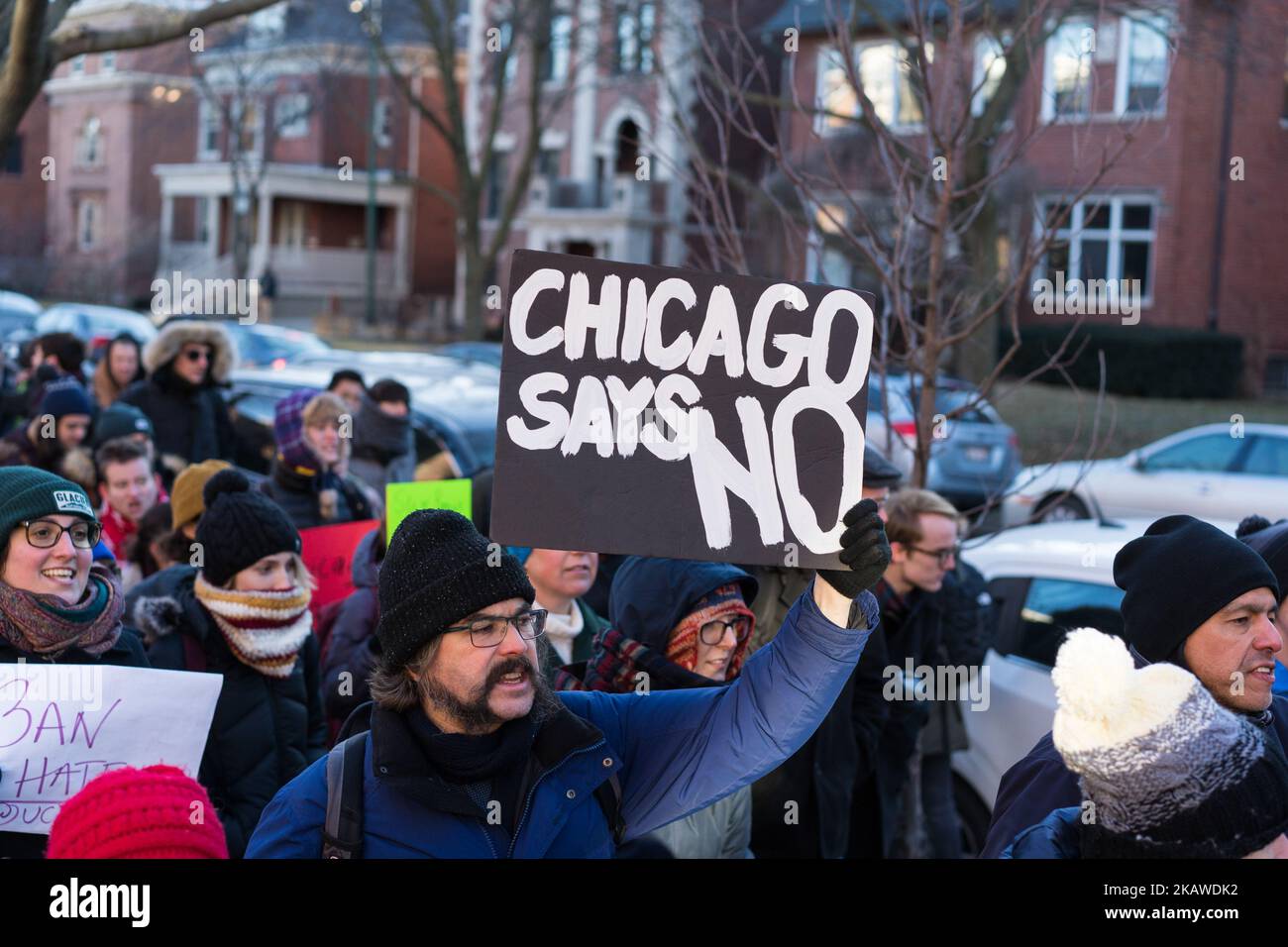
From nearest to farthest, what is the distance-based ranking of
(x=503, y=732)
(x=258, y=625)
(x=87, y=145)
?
1. (x=503, y=732)
2. (x=258, y=625)
3. (x=87, y=145)

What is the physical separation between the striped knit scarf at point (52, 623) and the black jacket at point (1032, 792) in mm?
2291

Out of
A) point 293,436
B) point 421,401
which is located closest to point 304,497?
point 293,436

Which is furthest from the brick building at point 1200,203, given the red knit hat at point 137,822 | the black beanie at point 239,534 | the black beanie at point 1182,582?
the red knit hat at point 137,822

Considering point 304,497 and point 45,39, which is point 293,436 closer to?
point 304,497

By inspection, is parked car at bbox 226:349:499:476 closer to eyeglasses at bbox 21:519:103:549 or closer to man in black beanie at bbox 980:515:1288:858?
eyeglasses at bbox 21:519:103:549

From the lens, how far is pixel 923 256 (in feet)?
22.8

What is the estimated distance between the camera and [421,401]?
9922mm

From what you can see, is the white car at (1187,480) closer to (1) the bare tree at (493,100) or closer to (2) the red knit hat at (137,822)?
(2) the red knit hat at (137,822)

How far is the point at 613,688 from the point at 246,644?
44.8 inches

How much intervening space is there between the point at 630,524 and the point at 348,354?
32.9ft

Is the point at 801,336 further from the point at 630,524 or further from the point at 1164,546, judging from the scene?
the point at 1164,546

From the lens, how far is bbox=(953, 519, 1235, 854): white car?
6371 mm

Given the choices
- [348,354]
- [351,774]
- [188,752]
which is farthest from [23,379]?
[351,774]

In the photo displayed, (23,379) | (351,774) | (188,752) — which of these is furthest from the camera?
(23,379)
